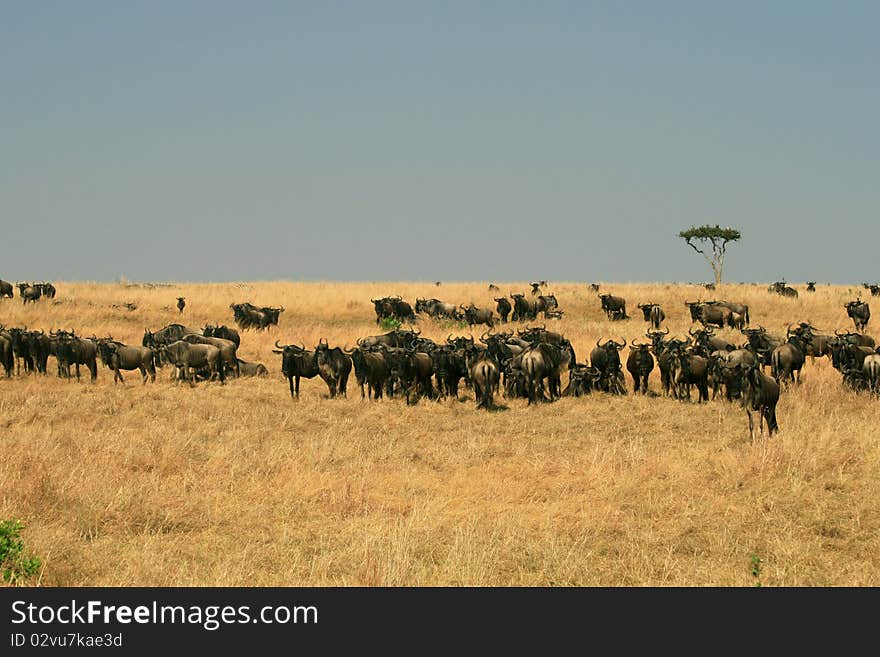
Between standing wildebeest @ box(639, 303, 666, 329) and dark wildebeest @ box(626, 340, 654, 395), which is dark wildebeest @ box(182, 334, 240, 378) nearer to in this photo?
dark wildebeest @ box(626, 340, 654, 395)

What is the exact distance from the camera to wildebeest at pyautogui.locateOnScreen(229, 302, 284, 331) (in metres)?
41.0

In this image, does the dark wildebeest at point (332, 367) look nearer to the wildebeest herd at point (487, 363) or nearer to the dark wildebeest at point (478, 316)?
the wildebeest herd at point (487, 363)

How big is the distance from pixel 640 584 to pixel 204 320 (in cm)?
3678

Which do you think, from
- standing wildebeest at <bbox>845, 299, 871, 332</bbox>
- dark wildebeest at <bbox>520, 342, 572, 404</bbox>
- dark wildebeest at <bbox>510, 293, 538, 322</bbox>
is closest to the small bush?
dark wildebeest at <bbox>520, 342, 572, 404</bbox>

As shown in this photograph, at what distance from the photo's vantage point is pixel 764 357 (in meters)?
25.5

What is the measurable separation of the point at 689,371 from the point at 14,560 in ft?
57.7

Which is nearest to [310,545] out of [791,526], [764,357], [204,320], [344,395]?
[791,526]

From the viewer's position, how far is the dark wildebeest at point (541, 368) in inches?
918

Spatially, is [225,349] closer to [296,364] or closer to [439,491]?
[296,364]

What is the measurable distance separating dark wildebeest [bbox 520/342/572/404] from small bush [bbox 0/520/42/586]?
14.9 m

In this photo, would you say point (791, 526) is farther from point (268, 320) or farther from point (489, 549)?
point (268, 320)

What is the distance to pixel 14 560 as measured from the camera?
989cm

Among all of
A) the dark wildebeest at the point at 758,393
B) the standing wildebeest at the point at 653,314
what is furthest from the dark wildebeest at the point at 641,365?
the standing wildebeest at the point at 653,314
